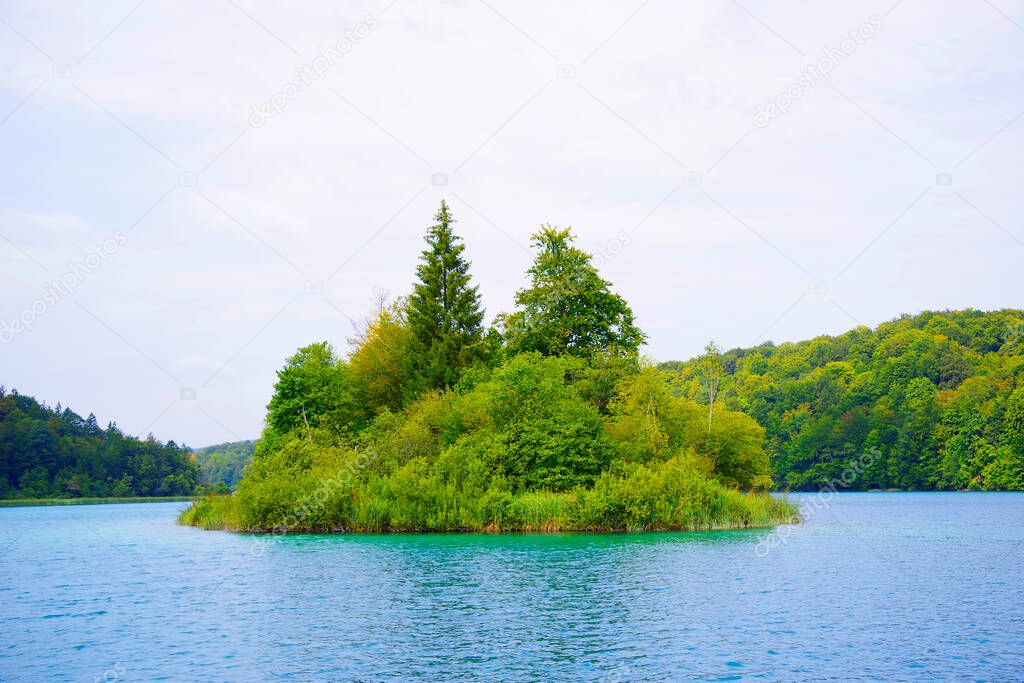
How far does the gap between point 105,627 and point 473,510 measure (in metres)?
26.4

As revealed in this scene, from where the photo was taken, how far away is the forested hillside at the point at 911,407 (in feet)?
360

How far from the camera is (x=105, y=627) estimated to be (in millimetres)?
23984

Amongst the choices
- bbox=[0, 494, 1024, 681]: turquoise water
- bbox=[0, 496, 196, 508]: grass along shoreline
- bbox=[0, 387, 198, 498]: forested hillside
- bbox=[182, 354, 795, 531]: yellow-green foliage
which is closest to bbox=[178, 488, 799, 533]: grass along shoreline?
bbox=[182, 354, 795, 531]: yellow-green foliage

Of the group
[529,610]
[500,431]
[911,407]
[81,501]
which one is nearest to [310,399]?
[500,431]

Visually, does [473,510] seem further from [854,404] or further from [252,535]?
[854,404]

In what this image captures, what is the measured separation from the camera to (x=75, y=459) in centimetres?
12925

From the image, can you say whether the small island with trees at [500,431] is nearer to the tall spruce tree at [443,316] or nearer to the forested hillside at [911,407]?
the tall spruce tree at [443,316]

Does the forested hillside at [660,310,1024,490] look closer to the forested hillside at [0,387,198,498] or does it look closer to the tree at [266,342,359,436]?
the tree at [266,342,359,436]

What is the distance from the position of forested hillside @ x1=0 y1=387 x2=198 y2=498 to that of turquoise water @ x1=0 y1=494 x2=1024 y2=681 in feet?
295

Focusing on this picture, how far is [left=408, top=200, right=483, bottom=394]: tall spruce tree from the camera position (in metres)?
66.7

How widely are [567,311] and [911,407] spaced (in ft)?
239

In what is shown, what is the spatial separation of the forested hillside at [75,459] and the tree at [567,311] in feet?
289

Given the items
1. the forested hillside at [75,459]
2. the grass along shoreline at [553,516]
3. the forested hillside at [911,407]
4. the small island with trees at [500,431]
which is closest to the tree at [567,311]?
the small island with trees at [500,431]

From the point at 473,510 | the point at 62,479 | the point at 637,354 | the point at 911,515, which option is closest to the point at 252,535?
the point at 473,510
